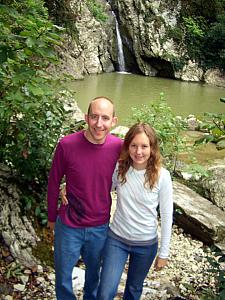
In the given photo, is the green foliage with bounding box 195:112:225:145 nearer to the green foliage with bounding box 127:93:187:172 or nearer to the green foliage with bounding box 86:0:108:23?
the green foliage with bounding box 127:93:187:172

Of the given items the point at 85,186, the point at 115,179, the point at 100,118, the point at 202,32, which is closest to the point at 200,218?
the point at 115,179

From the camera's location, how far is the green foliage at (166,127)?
4.73 metres

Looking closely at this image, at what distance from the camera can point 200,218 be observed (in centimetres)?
391

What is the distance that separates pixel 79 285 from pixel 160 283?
63 cm

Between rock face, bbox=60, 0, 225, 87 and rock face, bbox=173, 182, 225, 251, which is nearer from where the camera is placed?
rock face, bbox=173, 182, 225, 251

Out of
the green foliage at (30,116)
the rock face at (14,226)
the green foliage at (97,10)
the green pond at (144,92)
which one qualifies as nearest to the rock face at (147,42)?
the green foliage at (97,10)

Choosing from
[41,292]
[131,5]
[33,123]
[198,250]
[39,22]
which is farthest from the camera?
[131,5]

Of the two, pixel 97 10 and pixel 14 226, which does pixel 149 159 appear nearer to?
pixel 14 226

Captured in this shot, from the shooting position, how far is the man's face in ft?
6.77

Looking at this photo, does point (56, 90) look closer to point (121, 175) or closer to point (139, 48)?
point (121, 175)

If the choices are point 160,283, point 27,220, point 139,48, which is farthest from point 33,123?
point 139,48

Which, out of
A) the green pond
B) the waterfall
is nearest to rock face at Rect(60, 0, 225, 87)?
the waterfall

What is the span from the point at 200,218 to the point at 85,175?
2.13 metres

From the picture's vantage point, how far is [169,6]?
20.2 m
